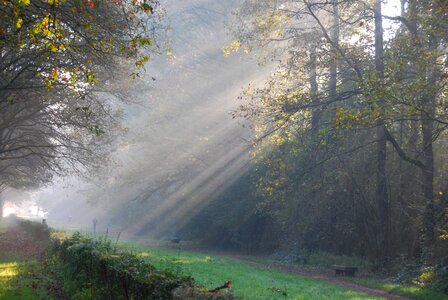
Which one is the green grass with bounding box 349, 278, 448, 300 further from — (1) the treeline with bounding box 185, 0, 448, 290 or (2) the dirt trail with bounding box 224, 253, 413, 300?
(1) the treeline with bounding box 185, 0, 448, 290

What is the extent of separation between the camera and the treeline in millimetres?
16438

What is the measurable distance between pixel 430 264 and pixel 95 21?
15.1m

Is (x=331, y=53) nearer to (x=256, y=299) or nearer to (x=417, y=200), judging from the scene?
(x=417, y=200)

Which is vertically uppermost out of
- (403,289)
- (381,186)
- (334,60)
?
(334,60)

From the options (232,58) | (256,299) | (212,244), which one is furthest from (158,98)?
(256,299)

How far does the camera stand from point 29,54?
14.7m

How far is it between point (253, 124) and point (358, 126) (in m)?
4.97

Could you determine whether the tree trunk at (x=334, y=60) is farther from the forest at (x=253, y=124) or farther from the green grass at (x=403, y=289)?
the green grass at (x=403, y=289)

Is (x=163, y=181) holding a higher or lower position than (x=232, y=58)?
lower

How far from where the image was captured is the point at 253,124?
22.7 metres

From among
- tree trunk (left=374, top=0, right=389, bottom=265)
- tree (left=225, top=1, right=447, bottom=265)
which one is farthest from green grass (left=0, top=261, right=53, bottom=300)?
tree trunk (left=374, top=0, right=389, bottom=265)

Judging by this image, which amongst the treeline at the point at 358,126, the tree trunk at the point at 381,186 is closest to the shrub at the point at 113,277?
the treeline at the point at 358,126

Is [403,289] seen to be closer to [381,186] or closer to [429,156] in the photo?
[429,156]

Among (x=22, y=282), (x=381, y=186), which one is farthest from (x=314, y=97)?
(x=22, y=282)
